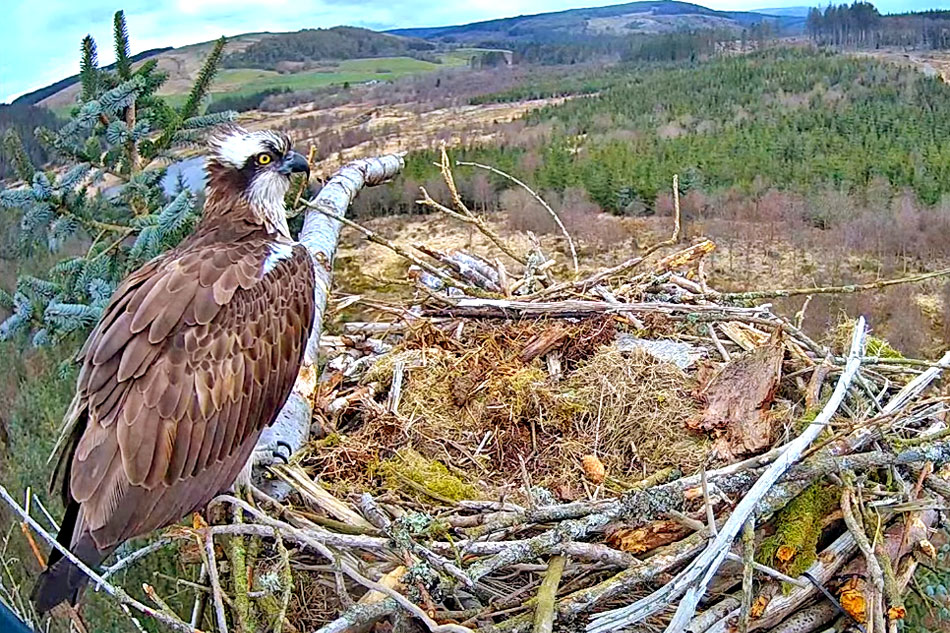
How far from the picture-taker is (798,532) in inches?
116

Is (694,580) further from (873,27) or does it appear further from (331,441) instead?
(873,27)

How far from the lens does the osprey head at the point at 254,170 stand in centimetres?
373

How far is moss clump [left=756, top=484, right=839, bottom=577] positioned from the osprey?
2.04m

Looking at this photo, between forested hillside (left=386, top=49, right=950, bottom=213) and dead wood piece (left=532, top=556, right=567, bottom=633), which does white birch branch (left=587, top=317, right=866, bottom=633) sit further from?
forested hillside (left=386, top=49, right=950, bottom=213)

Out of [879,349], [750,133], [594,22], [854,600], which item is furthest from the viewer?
[594,22]

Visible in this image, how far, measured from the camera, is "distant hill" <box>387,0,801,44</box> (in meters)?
107

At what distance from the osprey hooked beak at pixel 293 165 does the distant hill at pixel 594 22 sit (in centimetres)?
10051

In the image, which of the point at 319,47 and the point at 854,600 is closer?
the point at 854,600

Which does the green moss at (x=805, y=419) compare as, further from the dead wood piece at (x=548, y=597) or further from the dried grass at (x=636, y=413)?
the dead wood piece at (x=548, y=597)

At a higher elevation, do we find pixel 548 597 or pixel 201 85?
pixel 201 85

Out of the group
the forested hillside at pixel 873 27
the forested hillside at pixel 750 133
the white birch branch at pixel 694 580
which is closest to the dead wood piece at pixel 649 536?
the white birch branch at pixel 694 580

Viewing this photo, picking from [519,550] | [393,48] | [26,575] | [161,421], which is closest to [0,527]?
[26,575]

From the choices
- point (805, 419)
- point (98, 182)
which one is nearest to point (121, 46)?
point (98, 182)

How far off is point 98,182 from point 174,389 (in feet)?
9.41
